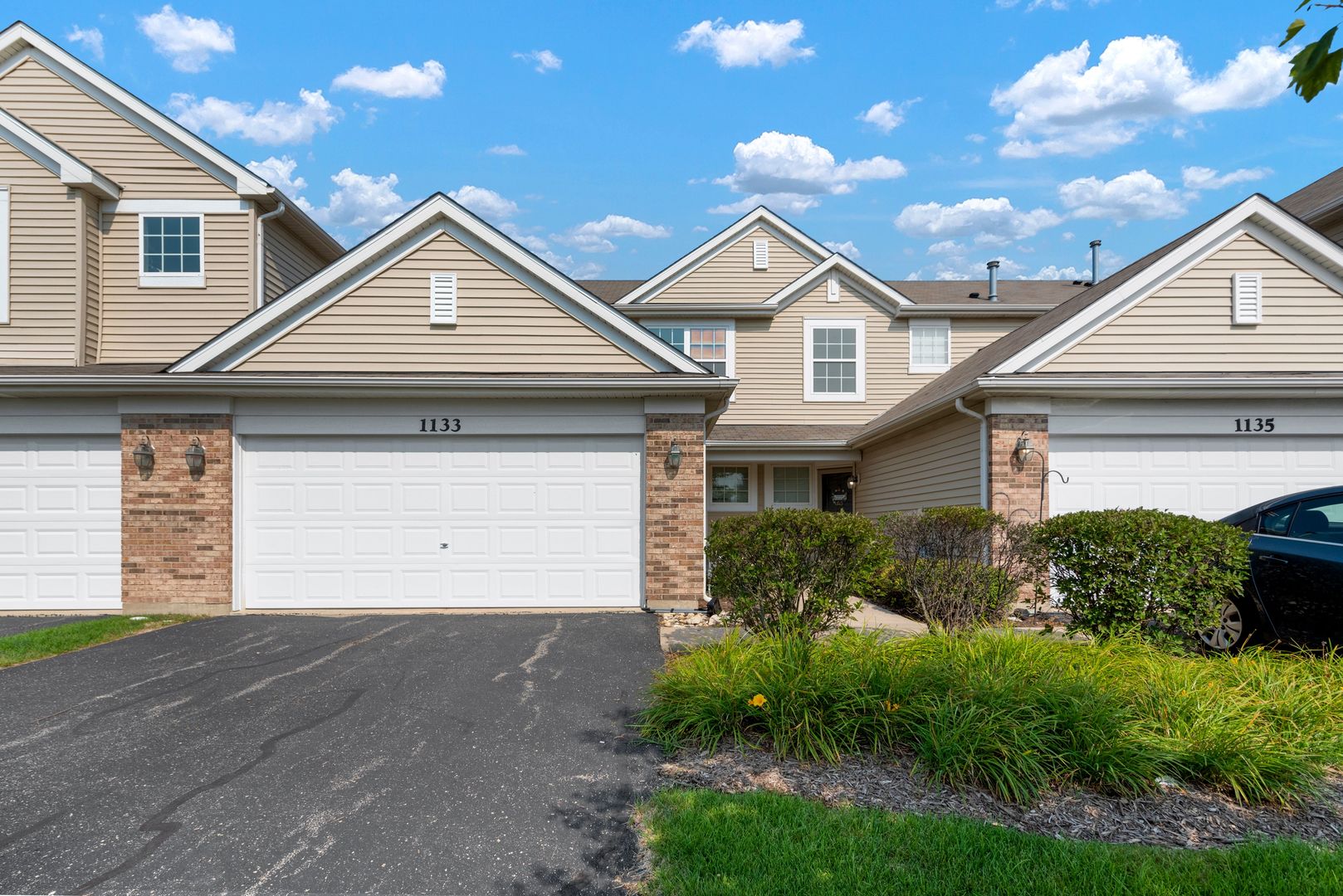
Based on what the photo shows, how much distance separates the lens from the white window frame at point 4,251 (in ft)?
40.6

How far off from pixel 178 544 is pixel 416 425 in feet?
11.3

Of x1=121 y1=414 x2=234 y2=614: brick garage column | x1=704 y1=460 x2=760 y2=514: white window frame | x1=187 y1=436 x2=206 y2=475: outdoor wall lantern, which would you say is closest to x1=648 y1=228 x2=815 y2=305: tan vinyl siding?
x1=704 y1=460 x2=760 y2=514: white window frame

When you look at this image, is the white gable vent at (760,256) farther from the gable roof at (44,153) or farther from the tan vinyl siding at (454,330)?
the gable roof at (44,153)

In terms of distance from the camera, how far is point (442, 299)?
35.8 feet

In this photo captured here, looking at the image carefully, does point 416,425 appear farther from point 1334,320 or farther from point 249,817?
point 1334,320

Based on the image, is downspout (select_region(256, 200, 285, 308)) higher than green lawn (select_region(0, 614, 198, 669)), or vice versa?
downspout (select_region(256, 200, 285, 308))

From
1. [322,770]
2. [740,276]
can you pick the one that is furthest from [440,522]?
[740,276]

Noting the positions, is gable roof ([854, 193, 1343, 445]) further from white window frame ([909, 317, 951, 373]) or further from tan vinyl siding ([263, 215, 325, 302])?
tan vinyl siding ([263, 215, 325, 302])

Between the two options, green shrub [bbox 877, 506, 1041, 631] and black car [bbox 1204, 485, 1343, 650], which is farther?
green shrub [bbox 877, 506, 1041, 631]

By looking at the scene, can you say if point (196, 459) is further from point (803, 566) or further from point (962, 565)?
point (962, 565)

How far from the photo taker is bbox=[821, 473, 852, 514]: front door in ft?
59.9

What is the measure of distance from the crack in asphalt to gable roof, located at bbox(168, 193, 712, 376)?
20.4ft

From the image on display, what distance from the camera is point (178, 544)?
10258 millimetres

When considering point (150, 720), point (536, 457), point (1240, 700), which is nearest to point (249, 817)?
point (150, 720)
